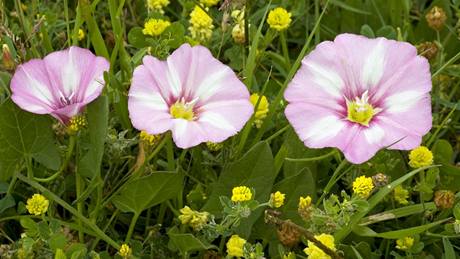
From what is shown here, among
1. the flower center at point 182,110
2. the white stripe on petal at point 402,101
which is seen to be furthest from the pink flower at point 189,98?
the white stripe on petal at point 402,101

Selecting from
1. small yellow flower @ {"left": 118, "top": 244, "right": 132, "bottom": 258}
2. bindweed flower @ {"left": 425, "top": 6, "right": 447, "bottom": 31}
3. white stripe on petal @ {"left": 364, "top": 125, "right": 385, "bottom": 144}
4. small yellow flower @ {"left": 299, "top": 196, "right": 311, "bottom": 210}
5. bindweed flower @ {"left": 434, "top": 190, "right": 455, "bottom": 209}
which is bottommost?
bindweed flower @ {"left": 434, "top": 190, "right": 455, "bottom": 209}

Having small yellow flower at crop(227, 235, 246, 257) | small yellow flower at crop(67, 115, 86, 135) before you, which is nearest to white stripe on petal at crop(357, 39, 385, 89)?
small yellow flower at crop(227, 235, 246, 257)

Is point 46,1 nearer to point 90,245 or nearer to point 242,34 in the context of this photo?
point 242,34

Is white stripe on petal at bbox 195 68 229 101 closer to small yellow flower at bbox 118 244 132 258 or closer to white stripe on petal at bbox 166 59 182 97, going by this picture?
white stripe on petal at bbox 166 59 182 97

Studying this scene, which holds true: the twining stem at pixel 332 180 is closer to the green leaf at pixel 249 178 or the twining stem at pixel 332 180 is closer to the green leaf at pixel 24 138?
the green leaf at pixel 249 178

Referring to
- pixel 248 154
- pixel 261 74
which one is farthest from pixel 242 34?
pixel 248 154

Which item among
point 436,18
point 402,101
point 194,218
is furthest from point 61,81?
point 436,18
